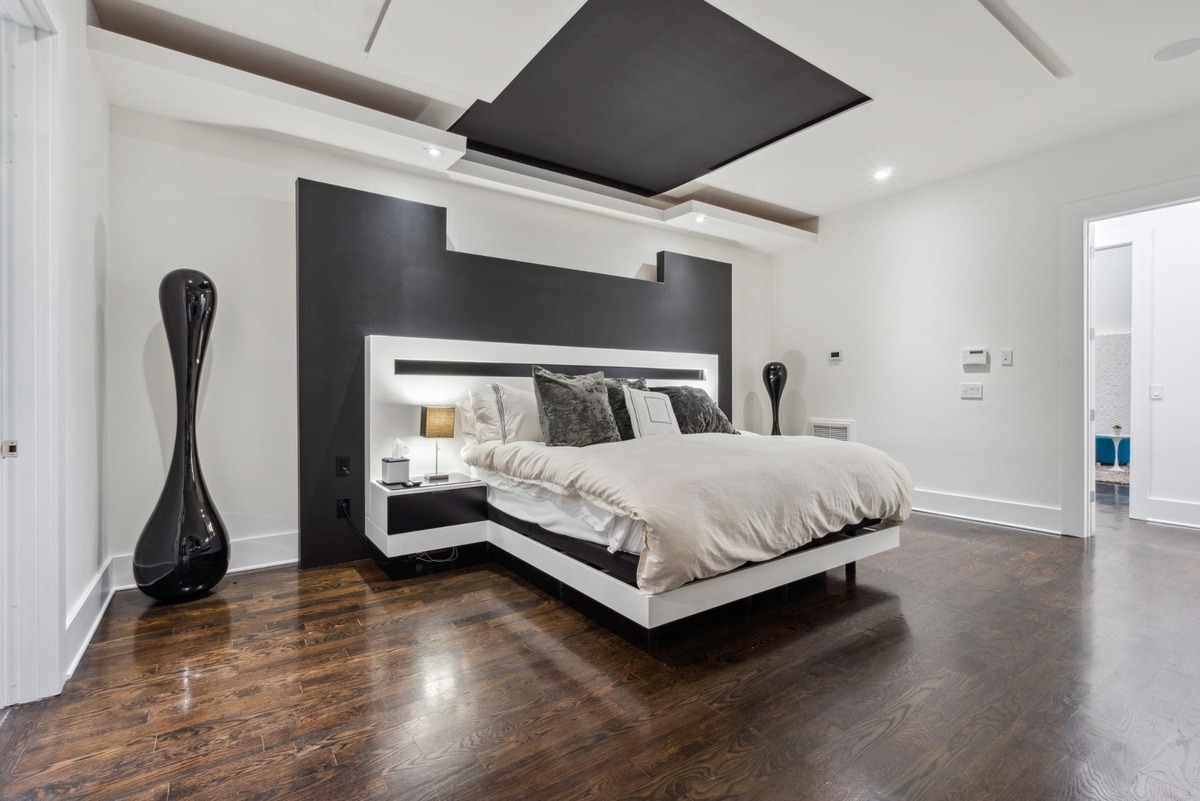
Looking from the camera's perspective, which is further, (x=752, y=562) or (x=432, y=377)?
(x=432, y=377)

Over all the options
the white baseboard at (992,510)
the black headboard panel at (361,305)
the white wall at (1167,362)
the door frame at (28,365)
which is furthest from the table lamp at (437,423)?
the white wall at (1167,362)

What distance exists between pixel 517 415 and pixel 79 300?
2.09m

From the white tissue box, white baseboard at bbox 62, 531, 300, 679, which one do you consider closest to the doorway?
the white tissue box

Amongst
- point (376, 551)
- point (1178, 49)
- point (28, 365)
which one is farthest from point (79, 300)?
point (1178, 49)

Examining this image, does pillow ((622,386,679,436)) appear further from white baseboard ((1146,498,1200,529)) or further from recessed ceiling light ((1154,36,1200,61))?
white baseboard ((1146,498,1200,529))

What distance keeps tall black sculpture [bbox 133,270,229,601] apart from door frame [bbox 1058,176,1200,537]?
525 cm

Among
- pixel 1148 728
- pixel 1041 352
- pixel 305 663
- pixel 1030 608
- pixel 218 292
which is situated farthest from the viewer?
pixel 1041 352

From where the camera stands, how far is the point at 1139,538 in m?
3.82

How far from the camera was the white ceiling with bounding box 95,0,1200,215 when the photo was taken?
242 centimetres

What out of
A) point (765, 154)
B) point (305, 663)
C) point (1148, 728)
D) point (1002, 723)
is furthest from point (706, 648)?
point (765, 154)

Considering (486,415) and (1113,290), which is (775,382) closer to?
(486,415)

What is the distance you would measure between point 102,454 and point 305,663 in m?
1.60

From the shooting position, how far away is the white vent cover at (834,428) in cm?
529

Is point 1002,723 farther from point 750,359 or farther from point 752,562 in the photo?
point 750,359
